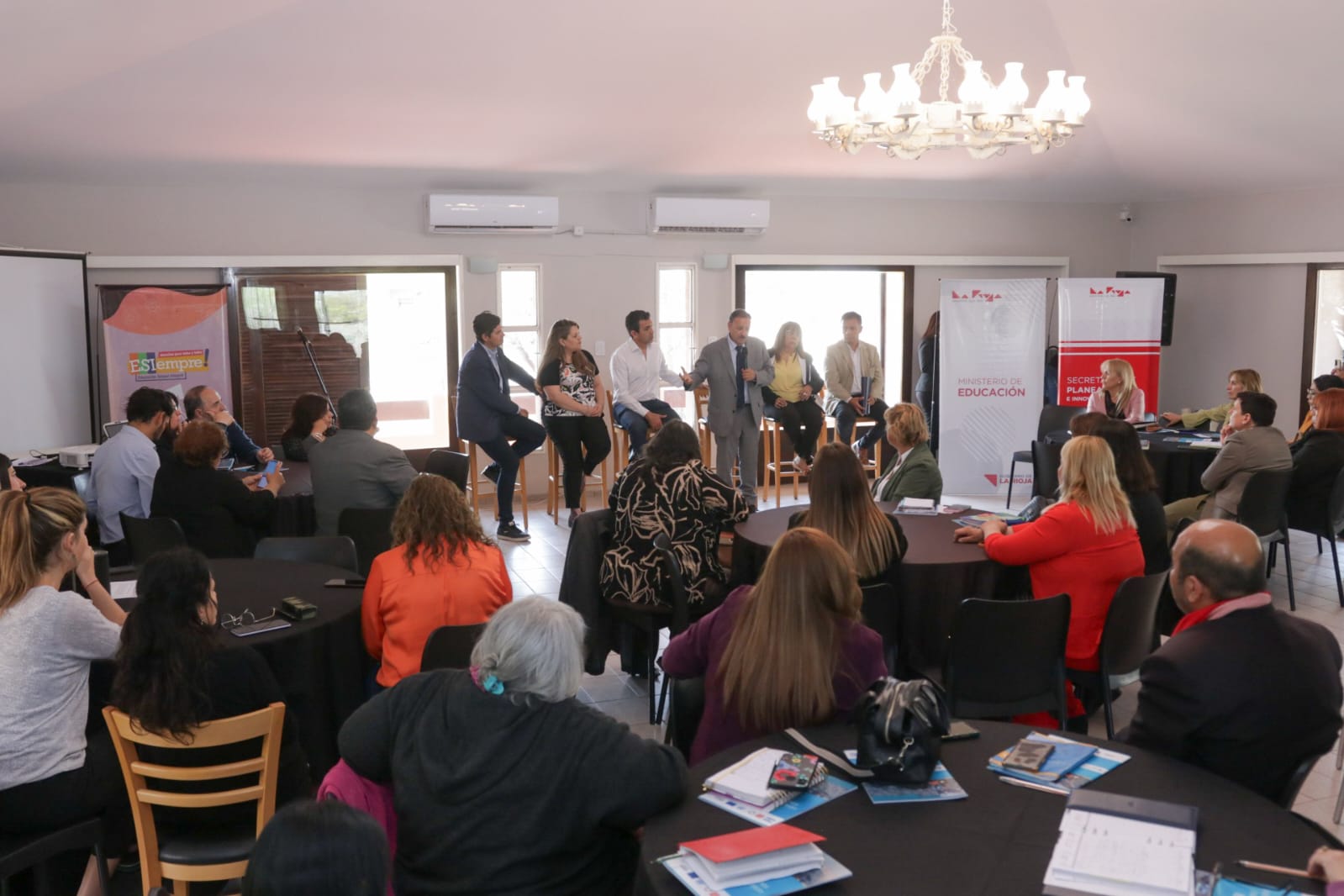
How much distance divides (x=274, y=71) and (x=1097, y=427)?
4961 millimetres

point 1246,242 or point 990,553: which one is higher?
point 1246,242

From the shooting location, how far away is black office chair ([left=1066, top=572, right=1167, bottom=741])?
12.8ft


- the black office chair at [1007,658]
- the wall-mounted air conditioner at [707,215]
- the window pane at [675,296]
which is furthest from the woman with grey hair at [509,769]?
the window pane at [675,296]

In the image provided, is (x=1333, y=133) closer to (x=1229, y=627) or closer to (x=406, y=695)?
(x=1229, y=627)

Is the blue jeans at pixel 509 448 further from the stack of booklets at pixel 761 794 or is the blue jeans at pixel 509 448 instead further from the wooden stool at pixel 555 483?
the stack of booklets at pixel 761 794

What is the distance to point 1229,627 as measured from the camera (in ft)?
8.43

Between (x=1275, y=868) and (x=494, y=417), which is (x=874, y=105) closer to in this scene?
(x=494, y=417)

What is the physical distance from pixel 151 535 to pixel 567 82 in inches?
153

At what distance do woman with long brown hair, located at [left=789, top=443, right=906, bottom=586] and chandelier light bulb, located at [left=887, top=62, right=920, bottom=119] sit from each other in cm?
185

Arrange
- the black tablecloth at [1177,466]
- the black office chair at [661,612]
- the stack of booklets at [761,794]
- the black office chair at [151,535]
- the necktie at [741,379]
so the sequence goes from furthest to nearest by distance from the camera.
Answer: the necktie at [741,379]
the black tablecloth at [1177,466]
the black office chair at [151,535]
the black office chair at [661,612]
the stack of booklets at [761,794]

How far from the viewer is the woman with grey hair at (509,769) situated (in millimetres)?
2084

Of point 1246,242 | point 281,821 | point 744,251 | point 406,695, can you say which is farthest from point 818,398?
point 281,821

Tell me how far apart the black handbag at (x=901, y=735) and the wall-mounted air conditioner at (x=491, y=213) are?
7.13 metres

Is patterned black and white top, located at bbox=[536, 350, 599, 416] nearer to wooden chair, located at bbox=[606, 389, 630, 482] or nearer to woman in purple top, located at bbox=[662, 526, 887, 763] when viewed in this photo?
wooden chair, located at bbox=[606, 389, 630, 482]
